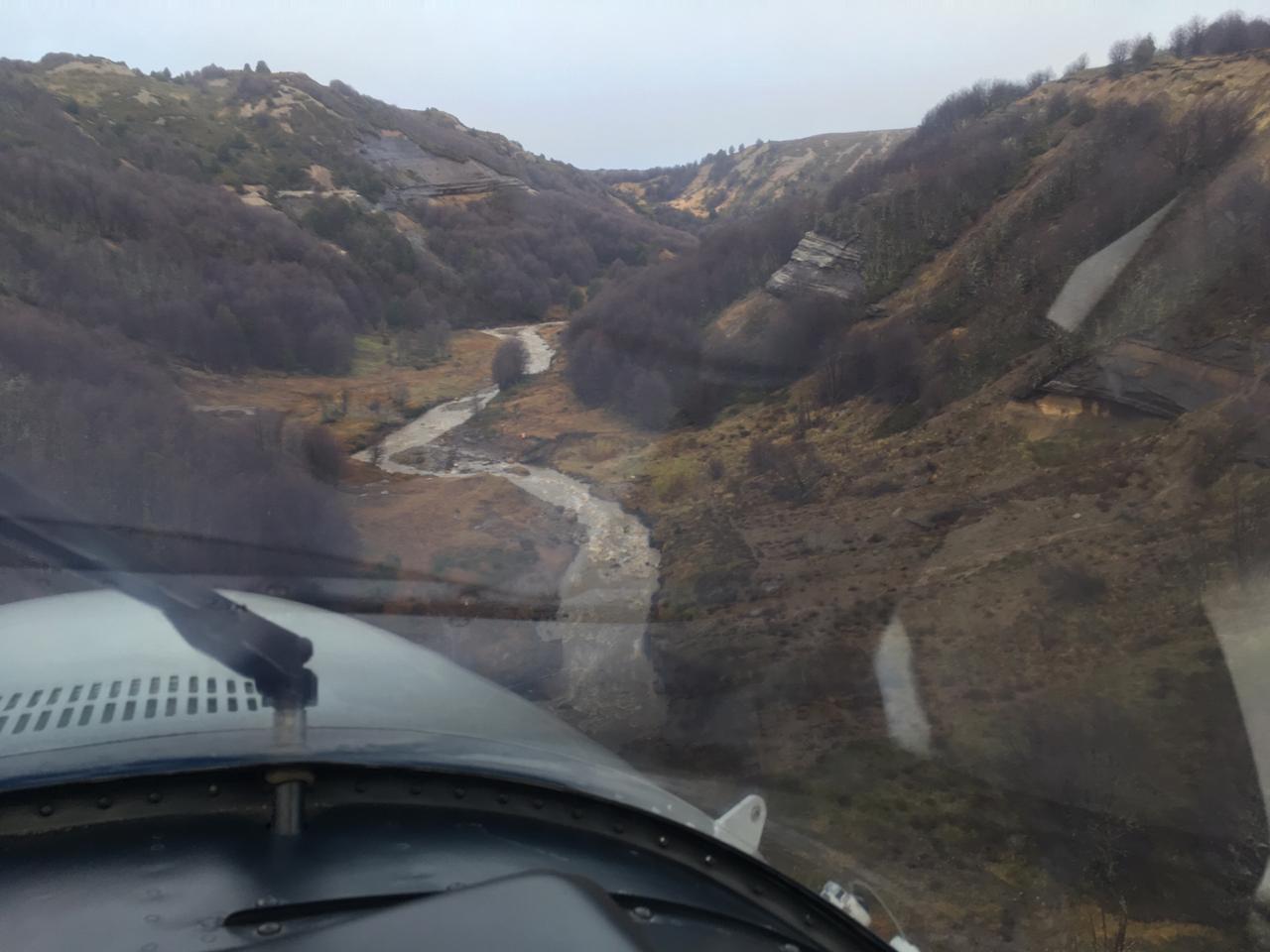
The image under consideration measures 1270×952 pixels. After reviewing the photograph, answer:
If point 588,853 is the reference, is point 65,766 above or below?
above

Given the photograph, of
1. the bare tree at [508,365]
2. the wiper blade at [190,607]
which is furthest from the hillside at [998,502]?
the wiper blade at [190,607]

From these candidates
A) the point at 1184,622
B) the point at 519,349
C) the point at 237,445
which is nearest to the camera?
the point at 1184,622

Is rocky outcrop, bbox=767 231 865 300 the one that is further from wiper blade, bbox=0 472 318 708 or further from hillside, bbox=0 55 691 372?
wiper blade, bbox=0 472 318 708

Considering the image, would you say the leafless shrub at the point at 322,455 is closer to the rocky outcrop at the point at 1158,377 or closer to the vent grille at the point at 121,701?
the rocky outcrop at the point at 1158,377

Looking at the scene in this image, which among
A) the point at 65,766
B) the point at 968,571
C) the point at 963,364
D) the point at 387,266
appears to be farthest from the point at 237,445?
the point at 387,266

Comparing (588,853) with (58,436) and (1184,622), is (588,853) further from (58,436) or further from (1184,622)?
(58,436)

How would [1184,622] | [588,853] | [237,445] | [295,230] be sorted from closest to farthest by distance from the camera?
[588,853] → [1184,622] → [237,445] → [295,230]

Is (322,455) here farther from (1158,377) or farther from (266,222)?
(266,222)
